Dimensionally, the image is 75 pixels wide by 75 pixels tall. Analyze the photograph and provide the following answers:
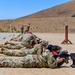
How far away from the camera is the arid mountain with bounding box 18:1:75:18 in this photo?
110750 millimetres

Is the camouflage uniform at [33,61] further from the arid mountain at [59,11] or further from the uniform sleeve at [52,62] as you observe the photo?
the arid mountain at [59,11]

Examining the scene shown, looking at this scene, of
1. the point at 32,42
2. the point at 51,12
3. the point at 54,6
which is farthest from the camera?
the point at 54,6

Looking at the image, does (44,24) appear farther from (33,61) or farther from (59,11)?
(33,61)

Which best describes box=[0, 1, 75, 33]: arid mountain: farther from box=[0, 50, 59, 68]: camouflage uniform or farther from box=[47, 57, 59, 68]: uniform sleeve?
box=[47, 57, 59, 68]: uniform sleeve

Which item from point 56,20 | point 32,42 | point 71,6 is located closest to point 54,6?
point 71,6

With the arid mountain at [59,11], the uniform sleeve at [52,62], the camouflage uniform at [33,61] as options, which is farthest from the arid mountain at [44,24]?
the uniform sleeve at [52,62]

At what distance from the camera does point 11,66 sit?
849 centimetres

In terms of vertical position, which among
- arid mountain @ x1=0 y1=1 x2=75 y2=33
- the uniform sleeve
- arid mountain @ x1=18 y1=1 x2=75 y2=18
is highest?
arid mountain @ x1=18 y1=1 x2=75 y2=18

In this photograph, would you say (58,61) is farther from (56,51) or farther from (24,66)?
(24,66)

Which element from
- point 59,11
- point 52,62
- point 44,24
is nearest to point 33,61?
point 52,62

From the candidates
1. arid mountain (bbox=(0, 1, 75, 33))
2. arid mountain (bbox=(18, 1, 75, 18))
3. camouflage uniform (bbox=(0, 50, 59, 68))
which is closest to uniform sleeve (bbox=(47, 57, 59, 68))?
camouflage uniform (bbox=(0, 50, 59, 68))

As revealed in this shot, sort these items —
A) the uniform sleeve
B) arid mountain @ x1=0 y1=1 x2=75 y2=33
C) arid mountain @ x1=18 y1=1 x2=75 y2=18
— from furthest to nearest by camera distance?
arid mountain @ x1=18 y1=1 x2=75 y2=18
arid mountain @ x1=0 y1=1 x2=75 y2=33
the uniform sleeve

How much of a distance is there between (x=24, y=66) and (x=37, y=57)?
48 centimetres

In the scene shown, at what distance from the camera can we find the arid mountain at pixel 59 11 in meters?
111
